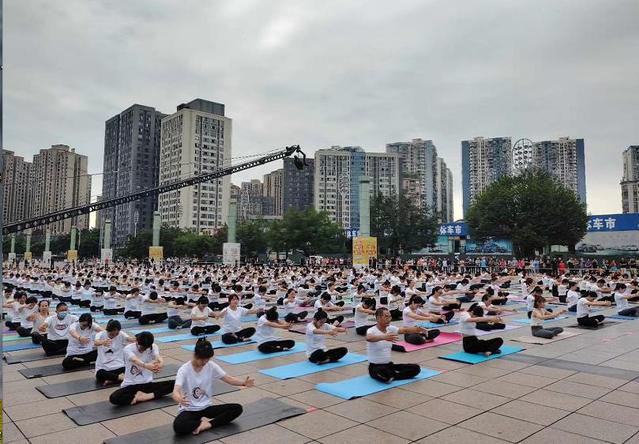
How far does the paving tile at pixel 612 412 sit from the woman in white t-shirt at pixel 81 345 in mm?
8247

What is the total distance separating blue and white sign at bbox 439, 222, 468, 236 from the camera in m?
59.2

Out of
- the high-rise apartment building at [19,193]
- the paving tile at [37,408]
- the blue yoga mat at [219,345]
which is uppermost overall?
the high-rise apartment building at [19,193]

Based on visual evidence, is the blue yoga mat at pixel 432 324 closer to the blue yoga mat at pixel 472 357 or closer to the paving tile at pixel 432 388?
the blue yoga mat at pixel 472 357

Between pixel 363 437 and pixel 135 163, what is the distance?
12173cm

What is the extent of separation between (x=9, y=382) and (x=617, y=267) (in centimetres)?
3639

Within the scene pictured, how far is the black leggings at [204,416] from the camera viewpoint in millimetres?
5504

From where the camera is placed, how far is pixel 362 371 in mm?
8633

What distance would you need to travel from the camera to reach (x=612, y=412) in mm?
6227

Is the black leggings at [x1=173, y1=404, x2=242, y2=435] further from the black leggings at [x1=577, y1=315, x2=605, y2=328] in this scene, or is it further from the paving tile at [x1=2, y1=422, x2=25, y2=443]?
the black leggings at [x1=577, y1=315, x2=605, y2=328]

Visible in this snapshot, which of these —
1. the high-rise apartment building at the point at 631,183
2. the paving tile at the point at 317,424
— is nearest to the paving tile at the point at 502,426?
the paving tile at the point at 317,424

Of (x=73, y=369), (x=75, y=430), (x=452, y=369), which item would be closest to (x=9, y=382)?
(x=73, y=369)

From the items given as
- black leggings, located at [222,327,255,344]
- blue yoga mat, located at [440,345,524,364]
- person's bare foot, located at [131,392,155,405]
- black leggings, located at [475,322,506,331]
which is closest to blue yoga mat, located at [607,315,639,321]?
black leggings, located at [475,322,506,331]

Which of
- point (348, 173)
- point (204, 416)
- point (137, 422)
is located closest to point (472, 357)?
point (204, 416)

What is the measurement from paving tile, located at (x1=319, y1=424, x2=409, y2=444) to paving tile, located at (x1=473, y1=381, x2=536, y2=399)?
2.50m
